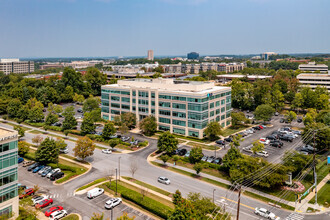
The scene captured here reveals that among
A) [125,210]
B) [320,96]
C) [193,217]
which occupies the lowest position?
[125,210]

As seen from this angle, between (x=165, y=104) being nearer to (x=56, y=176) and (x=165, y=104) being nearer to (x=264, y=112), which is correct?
(x=264, y=112)

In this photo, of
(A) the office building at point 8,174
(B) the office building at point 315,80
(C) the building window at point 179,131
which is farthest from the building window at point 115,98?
(B) the office building at point 315,80

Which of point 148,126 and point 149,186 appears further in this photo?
point 148,126

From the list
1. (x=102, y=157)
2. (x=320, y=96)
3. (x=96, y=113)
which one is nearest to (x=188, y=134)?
(x=102, y=157)

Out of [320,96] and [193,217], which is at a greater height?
[320,96]

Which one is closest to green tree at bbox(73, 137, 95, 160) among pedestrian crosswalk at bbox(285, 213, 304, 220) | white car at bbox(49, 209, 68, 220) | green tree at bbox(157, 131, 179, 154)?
green tree at bbox(157, 131, 179, 154)

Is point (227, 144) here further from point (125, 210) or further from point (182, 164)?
point (125, 210)

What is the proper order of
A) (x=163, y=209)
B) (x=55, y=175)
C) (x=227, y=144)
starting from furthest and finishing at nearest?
(x=227, y=144)
(x=55, y=175)
(x=163, y=209)

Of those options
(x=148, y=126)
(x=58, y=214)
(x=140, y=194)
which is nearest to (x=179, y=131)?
(x=148, y=126)

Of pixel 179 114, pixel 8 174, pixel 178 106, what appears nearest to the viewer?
pixel 8 174
